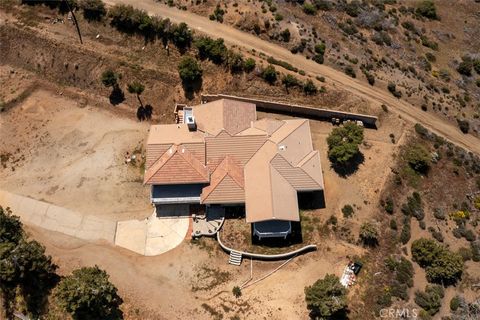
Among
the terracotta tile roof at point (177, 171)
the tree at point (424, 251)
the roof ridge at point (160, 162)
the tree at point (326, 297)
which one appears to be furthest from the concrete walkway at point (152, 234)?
the tree at point (424, 251)

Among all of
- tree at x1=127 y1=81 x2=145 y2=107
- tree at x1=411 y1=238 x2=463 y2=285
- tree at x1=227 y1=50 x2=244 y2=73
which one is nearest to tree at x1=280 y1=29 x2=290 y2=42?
tree at x1=227 y1=50 x2=244 y2=73

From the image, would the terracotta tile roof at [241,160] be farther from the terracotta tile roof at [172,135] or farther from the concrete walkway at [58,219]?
the concrete walkway at [58,219]

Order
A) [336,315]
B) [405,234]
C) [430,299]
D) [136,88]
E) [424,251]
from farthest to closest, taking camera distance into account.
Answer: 1. [136,88]
2. [405,234]
3. [424,251]
4. [430,299]
5. [336,315]

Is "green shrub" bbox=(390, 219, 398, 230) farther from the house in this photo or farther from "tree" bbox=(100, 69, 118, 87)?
"tree" bbox=(100, 69, 118, 87)

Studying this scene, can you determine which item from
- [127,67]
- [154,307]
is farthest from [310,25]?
[154,307]

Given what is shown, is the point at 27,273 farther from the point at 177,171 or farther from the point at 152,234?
the point at 177,171

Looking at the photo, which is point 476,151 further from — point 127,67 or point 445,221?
point 127,67

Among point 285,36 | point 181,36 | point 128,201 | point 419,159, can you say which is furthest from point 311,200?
point 181,36
